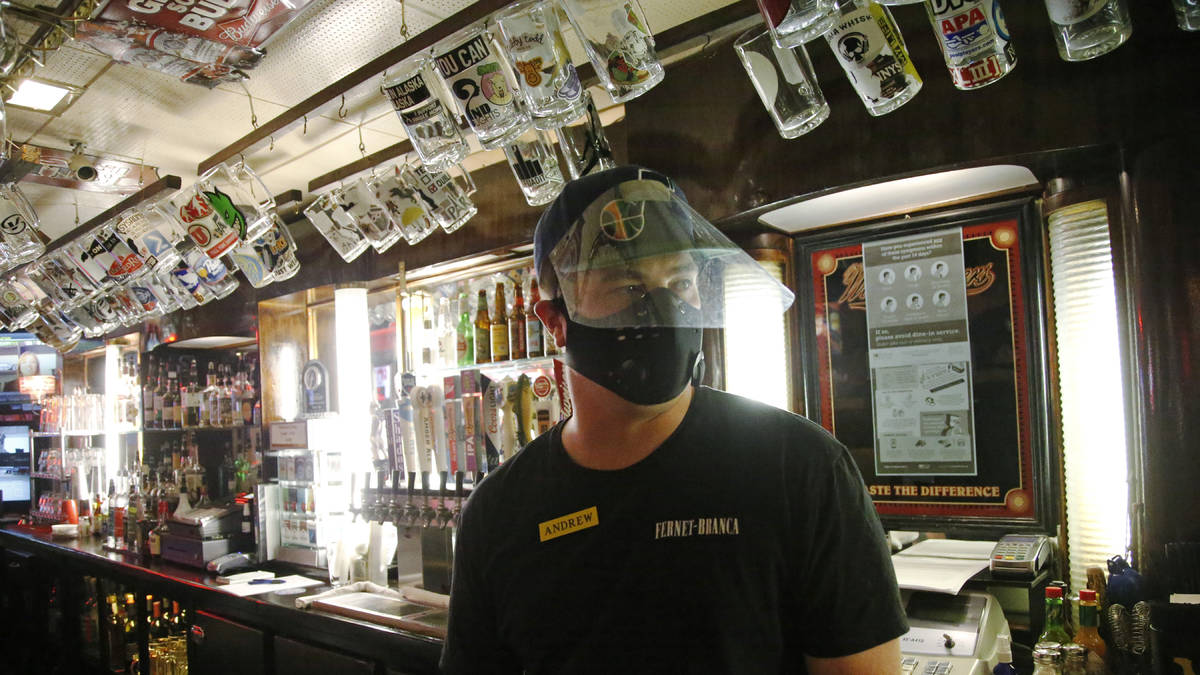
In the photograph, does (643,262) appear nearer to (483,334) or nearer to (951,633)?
(951,633)

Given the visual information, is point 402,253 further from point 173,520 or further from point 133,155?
point 173,520

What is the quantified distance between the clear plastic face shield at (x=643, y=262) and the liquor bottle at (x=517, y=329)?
7.07 feet

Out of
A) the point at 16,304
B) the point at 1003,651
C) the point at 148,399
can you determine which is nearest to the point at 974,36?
the point at 1003,651

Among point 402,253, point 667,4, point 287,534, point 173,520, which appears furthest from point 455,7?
point 173,520

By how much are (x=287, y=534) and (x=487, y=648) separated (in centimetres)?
362

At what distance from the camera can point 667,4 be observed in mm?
2641

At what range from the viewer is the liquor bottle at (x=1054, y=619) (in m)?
2.00

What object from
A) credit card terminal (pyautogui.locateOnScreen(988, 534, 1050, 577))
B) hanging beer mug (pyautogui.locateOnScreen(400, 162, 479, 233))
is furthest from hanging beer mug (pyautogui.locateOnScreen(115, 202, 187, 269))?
credit card terminal (pyautogui.locateOnScreen(988, 534, 1050, 577))

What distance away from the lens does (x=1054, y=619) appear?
6.59 ft

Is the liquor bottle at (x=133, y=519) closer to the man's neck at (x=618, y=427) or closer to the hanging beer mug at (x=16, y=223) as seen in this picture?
Result: the hanging beer mug at (x=16, y=223)

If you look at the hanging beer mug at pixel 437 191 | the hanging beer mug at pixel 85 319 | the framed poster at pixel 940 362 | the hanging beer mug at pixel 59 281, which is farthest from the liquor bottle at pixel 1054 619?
the hanging beer mug at pixel 85 319

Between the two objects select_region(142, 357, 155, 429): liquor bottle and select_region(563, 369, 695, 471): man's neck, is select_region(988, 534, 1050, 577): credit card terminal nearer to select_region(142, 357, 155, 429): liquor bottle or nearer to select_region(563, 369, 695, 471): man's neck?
select_region(563, 369, 695, 471): man's neck

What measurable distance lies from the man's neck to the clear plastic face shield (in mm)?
130

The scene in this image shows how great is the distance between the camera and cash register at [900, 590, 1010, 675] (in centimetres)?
203
